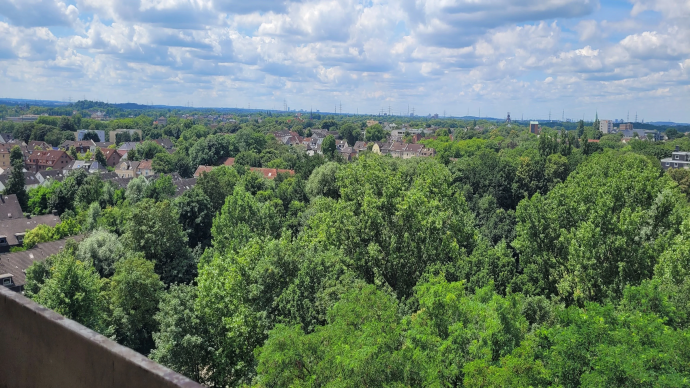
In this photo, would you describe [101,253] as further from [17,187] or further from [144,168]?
[144,168]

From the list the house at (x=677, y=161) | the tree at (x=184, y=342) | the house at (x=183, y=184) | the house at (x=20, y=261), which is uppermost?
the house at (x=677, y=161)

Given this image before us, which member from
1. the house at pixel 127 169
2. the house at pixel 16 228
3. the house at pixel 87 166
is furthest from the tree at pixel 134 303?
the house at pixel 127 169

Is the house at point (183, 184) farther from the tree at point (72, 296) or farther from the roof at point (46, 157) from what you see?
the roof at point (46, 157)

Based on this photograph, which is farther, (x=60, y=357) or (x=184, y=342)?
(x=184, y=342)

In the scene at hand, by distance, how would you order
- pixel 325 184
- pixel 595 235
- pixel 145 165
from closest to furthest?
pixel 595 235 → pixel 325 184 → pixel 145 165

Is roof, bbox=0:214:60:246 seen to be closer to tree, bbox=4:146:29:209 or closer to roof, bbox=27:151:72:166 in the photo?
tree, bbox=4:146:29:209

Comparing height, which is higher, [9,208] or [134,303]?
[9,208]

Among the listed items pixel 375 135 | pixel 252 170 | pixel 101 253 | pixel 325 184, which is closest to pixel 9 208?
pixel 101 253
